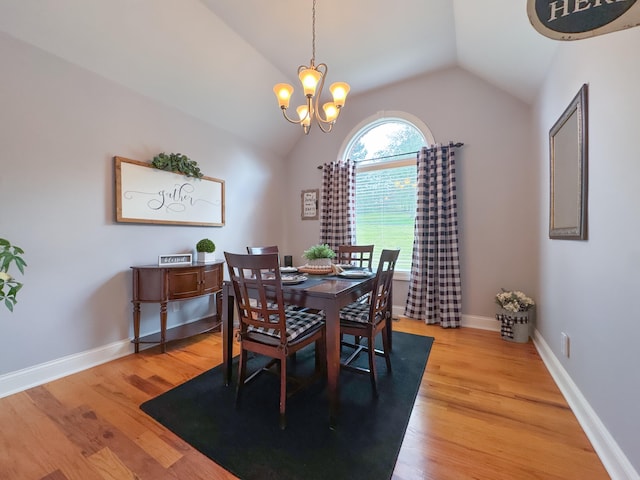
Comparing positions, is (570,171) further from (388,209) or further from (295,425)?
(295,425)

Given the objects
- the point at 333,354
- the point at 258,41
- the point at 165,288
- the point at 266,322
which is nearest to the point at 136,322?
the point at 165,288

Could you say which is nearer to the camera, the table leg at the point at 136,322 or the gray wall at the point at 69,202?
the gray wall at the point at 69,202

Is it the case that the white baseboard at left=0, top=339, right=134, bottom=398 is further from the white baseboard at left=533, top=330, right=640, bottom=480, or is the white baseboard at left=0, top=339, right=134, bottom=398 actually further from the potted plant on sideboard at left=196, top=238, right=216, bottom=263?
the white baseboard at left=533, top=330, right=640, bottom=480

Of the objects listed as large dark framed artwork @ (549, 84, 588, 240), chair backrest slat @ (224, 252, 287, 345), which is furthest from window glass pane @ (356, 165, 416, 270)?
chair backrest slat @ (224, 252, 287, 345)

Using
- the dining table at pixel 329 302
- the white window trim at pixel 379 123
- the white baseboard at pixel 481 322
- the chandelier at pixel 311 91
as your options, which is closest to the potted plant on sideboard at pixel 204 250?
the dining table at pixel 329 302

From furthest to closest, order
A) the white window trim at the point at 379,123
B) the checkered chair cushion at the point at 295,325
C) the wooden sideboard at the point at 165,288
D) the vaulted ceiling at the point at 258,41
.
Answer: the white window trim at the point at 379,123 → the wooden sideboard at the point at 165,288 → the vaulted ceiling at the point at 258,41 → the checkered chair cushion at the point at 295,325

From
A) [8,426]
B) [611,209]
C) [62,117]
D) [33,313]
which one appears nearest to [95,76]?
[62,117]

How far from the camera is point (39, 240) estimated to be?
80.5 inches

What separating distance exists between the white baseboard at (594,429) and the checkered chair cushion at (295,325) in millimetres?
1526

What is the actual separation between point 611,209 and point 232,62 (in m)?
3.35

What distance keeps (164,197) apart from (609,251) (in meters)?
3.43

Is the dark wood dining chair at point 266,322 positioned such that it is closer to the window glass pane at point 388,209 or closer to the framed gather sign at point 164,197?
the framed gather sign at point 164,197

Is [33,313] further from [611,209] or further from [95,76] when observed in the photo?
[611,209]

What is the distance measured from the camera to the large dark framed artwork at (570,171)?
1598 millimetres
